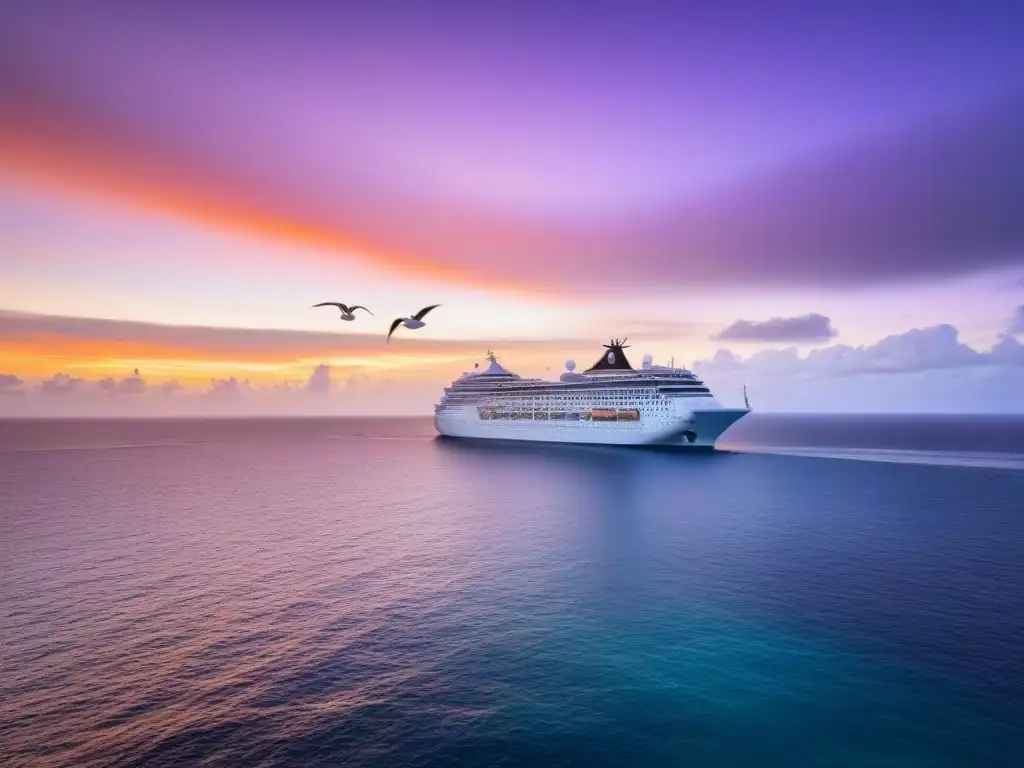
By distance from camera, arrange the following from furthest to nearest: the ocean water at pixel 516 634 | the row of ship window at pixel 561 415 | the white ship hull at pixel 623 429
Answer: the row of ship window at pixel 561 415
the white ship hull at pixel 623 429
the ocean water at pixel 516 634

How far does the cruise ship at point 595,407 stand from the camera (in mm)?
115875

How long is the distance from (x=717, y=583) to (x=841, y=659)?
10669 millimetres

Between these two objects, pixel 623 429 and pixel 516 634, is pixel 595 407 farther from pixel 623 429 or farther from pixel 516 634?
pixel 516 634

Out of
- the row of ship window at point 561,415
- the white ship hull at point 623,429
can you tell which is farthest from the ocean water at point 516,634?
the row of ship window at point 561,415

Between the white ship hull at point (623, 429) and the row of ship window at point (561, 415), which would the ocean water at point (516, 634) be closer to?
the white ship hull at point (623, 429)

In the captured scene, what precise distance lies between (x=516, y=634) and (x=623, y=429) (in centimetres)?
9861

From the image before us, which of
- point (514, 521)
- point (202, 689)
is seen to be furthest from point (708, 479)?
point (202, 689)

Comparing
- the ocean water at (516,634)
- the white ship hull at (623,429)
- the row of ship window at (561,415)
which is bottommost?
the ocean water at (516,634)

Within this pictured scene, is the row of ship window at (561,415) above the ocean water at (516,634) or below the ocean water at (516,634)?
above

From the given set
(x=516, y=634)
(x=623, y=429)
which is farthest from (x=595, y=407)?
(x=516, y=634)

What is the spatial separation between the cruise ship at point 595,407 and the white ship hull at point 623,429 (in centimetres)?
19

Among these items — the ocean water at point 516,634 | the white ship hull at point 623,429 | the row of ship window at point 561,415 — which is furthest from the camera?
the row of ship window at point 561,415

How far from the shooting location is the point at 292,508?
6353 cm

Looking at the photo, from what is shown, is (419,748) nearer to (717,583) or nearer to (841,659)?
(841,659)
